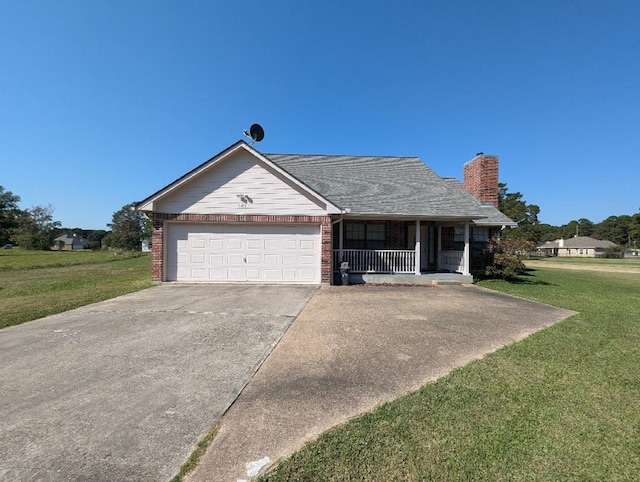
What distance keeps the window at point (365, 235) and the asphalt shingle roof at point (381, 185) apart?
158cm

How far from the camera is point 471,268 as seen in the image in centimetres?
1517

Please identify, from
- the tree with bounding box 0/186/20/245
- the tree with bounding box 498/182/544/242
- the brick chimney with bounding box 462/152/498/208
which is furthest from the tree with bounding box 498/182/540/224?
the tree with bounding box 0/186/20/245

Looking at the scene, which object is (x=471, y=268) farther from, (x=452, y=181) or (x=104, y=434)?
(x=104, y=434)

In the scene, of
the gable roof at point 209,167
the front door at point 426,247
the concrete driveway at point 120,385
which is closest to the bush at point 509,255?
the front door at point 426,247

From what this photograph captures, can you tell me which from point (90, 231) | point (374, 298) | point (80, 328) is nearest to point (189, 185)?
point (80, 328)

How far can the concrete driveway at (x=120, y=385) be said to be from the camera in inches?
95.3

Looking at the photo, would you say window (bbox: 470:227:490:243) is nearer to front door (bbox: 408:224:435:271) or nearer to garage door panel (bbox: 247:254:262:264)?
front door (bbox: 408:224:435:271)

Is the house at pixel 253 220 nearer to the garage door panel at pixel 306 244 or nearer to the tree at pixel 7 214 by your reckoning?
the garage door panel at pixel 306 244

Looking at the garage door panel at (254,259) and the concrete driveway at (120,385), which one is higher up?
the garage door panel at (254,259)

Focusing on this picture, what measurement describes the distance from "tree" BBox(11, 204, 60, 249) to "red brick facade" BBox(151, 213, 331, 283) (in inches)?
2833

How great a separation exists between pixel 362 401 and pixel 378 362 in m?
1.14

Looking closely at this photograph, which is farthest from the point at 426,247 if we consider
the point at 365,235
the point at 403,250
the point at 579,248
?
the point at 579,248

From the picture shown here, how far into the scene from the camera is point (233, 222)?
11844 millimetres

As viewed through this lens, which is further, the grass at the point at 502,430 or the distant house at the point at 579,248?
the distant house at the point at 579,248
